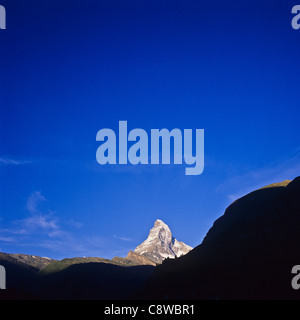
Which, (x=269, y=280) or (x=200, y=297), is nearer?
(x=269, y=280)
